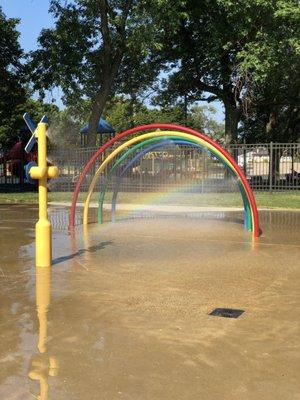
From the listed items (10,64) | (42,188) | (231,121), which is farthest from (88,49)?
(42,188)

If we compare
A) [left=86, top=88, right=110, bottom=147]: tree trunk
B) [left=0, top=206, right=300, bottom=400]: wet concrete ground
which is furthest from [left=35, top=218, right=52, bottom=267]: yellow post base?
[left=86, top=88, right=110, bottom=147]: tree trunk

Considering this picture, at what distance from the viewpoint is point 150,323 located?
4.93 m

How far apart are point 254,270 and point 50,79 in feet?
67.2

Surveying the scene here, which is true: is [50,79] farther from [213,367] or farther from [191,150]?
[213,367]

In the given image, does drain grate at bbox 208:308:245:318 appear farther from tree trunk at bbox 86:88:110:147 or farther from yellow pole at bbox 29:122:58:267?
tree trunk at bbox 86:88:110:147

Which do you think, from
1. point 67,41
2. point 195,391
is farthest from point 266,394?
point 67,41

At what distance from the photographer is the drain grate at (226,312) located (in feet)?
17.0

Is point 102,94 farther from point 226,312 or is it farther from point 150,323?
point 150,323

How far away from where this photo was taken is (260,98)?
98.8ft

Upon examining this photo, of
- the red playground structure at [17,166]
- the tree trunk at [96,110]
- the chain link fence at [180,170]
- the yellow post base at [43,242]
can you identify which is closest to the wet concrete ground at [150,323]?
the yellow post base at [43,242]

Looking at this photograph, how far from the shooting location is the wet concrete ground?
3.63 metres

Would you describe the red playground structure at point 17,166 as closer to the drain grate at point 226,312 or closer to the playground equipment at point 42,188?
the playground equipment at point 42,188

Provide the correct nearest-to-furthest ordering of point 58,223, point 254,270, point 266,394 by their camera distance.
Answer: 1. point 266,394
2. point 254,270
3. point 58,223

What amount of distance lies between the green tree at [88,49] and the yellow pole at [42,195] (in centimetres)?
1649
